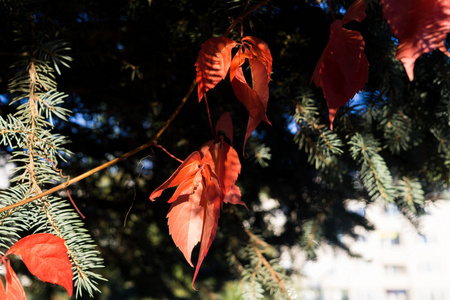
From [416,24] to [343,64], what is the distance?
5 centimetres

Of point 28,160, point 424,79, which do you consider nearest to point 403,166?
point 424,79

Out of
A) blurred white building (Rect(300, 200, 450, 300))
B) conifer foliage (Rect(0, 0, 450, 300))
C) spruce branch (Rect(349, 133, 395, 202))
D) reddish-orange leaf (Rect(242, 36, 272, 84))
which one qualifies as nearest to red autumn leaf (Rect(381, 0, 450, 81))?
conifer foliage (Rect(0, 0, 450, 300))

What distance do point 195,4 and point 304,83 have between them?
187mm

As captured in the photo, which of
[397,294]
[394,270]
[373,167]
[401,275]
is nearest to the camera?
[373,167]

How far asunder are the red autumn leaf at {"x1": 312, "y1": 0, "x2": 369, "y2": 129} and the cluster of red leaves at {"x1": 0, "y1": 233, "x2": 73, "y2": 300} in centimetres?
23

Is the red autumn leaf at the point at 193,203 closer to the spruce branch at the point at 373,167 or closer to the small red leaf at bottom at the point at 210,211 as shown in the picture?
the small red leaf at bottom at the point at 210,211

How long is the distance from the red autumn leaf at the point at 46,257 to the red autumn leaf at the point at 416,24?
0.28 meters

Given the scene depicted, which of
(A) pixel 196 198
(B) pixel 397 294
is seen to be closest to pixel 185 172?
(A) pixel 196 198

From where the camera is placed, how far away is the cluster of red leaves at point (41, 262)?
0.89 ft

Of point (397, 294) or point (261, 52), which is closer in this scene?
point (261, 52)

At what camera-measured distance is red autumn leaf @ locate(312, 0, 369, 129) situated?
0.90 ft

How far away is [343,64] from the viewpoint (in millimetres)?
276

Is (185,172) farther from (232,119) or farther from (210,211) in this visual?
(232,119)

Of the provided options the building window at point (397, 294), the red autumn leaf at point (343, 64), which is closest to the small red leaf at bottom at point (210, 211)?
the red autumn leaf at point (343, 64)
